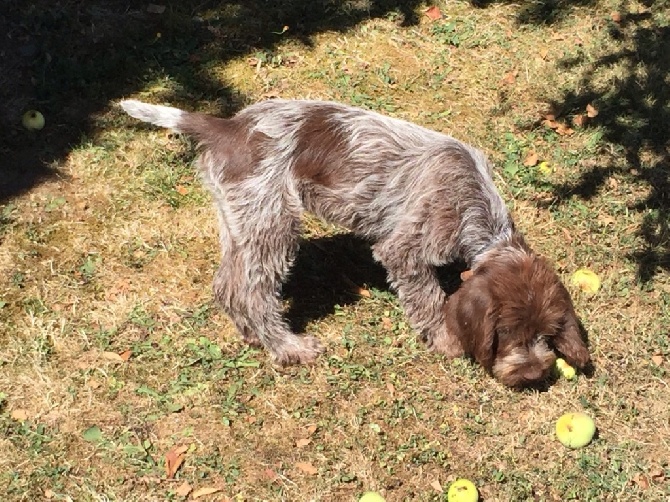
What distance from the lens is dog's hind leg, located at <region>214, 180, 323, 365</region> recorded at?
17.8ft

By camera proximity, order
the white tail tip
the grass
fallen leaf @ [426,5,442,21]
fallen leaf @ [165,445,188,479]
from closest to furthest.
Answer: fallen leaf @ [165,445,188,479] → the grass → the white tail tip → fallen leaf @ [426,5,442,21]

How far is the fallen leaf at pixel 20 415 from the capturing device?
529 cm

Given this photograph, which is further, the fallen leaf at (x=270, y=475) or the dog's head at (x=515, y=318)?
the dog's head at (x=515, y=318)

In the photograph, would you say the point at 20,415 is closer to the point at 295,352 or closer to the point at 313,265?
the point at 295,352

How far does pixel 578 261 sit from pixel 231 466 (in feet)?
10.3

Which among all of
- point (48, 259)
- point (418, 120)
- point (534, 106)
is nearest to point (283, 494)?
point (48, 259)

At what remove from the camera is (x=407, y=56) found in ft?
27.2

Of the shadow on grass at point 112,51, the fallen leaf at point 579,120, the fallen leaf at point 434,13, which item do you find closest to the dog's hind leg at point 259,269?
the shadow on grass at point 112,51

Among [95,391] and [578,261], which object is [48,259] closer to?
[95,391]

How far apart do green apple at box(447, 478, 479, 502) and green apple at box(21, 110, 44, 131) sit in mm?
4577

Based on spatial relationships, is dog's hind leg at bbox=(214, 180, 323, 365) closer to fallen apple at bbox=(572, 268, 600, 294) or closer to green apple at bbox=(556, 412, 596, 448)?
green apple at bbox=(556, 412, 596, 448)

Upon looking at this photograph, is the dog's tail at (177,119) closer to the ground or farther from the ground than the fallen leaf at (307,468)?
farther from the ground

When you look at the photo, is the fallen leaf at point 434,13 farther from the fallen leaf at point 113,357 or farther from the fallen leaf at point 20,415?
the fallen leaf at point 20,415

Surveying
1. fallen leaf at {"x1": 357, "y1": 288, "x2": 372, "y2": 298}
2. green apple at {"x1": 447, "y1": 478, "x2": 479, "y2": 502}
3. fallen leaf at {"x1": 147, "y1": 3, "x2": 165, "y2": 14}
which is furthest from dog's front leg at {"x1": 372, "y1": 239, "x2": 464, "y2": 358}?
fallen leaf at {"x1": 147, "y1": 3, "x2": 165, "y2": 14}
